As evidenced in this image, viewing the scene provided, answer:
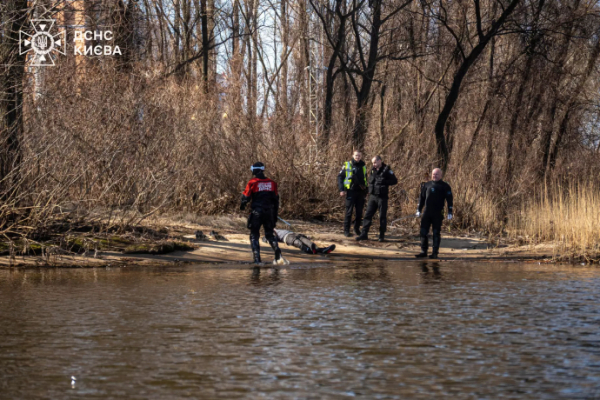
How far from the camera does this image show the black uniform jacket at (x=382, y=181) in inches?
776

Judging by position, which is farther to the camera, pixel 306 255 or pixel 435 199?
pixel 306 255

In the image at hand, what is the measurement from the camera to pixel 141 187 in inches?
700

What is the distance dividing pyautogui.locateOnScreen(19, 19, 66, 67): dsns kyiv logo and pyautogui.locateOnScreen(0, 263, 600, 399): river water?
5.82 meters

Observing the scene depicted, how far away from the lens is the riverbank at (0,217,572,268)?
1550cm

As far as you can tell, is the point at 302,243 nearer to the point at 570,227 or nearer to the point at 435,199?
the point at 435,199

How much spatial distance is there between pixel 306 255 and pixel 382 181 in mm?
3321

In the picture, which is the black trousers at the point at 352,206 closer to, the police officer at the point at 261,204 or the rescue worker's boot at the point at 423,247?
the rescue worker's boot at the point at 423,247

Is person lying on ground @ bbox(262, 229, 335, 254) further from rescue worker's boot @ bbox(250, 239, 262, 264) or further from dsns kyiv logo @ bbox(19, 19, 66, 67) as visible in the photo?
dsns kyiv logo @ bbox(19, 19, 66, 67)

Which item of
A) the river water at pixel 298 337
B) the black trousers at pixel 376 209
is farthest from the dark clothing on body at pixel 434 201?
the river water at pixel 298 337

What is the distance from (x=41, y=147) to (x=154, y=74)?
6.29 meters

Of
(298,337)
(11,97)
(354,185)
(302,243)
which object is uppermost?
(11,97)

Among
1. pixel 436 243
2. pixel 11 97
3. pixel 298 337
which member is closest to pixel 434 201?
pixel 436 243

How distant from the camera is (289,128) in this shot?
2359cm

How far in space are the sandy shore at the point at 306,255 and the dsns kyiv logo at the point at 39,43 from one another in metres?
4.47
